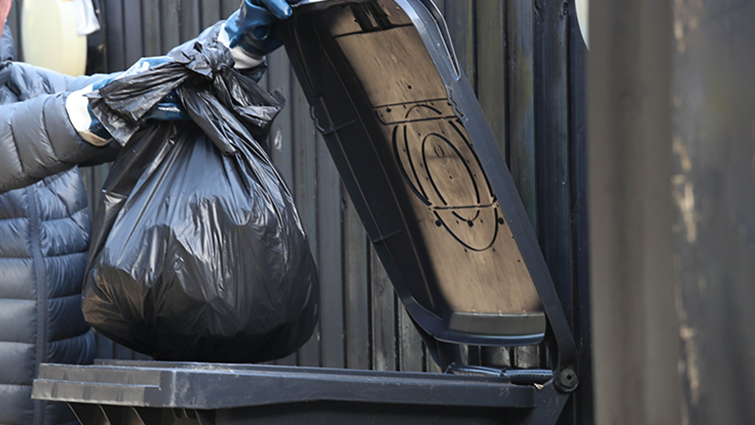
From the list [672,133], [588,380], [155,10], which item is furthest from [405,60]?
[155,10]

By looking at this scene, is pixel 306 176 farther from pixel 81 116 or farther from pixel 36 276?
pixel 81 116

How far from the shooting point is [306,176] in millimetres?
3229

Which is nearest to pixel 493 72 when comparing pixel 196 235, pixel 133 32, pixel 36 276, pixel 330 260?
pixel 330 260

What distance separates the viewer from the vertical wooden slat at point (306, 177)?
10.5ft

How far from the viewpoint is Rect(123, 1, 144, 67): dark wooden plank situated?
12.2 ft

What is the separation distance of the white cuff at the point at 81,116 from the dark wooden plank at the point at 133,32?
6.13 ft

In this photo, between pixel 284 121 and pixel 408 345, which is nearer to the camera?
pixel 408 345

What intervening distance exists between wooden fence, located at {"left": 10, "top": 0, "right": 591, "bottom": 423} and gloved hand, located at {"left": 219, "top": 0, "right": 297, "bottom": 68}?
885 millimetres

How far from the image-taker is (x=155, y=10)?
3646mm

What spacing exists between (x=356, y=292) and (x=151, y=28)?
1800mm

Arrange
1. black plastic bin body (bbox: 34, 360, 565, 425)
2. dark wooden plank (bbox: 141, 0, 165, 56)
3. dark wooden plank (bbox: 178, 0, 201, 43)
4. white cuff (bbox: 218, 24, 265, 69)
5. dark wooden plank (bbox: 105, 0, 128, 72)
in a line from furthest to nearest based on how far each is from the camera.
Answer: dark wooden plank (bbox: 105, 0, 128, 72), dark wooden plank (bbox: 141, 0, 165, 56), dark wooden plank (bbox: 178, 0, 201, 43), white cuff (bbox: 218, 24, 265, 69), black plastic bin body (bbox: 34, 360, 565, 425)

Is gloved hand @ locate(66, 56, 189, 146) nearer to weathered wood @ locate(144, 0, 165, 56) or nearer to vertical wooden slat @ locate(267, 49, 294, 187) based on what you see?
vertical wooden slat @ locate(267, 49, 294, 187)

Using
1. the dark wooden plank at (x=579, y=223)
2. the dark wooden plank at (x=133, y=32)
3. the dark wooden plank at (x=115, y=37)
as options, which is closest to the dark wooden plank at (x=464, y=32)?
the dark wooden plank at (x=579, y=223)

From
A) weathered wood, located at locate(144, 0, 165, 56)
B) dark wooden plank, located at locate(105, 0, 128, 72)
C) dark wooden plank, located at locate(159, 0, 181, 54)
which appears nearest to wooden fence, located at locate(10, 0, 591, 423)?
dark wooden plank, located at locate(159, 0, 181, 54)
